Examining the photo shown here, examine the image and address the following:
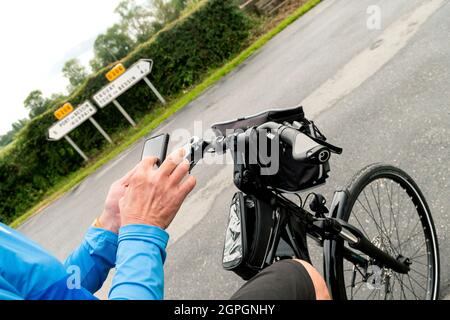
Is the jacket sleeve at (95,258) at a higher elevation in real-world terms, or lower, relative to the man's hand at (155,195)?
lower

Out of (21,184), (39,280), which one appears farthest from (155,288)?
(21,184)

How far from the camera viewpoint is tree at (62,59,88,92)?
10781cm

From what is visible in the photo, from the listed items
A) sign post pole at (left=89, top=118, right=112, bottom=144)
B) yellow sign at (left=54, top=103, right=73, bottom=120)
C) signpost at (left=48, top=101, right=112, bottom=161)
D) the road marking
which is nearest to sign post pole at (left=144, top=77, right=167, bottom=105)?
signpost at (left=48, top=101, right=112, bottom=161)

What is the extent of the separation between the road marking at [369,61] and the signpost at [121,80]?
782 cm

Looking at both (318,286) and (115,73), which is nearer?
(318,286)

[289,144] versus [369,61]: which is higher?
[289,144]

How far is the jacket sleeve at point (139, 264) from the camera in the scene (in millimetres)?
1117

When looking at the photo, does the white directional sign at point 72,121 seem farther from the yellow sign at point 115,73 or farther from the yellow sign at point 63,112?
the yellow sign at point 115,73

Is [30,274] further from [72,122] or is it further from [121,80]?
[72,122]

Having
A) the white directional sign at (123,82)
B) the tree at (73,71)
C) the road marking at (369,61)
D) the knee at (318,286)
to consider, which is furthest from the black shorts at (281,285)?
the tree at (73,71)

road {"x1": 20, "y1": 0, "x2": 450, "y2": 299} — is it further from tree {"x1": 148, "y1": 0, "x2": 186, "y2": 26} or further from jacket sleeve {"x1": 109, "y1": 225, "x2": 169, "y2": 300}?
tree {"x1": 148, "y1": 0, "x2": 186, "y2": 26}

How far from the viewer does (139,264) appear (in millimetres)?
1145

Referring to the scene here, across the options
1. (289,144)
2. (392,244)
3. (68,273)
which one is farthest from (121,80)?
(68,273)

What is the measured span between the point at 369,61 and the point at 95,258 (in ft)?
17.8
